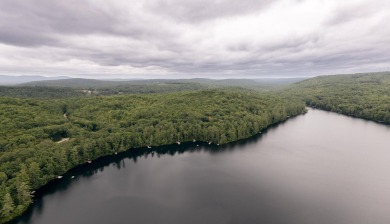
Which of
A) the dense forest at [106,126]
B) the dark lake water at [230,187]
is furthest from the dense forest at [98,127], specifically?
the dark lake water at [230,187]

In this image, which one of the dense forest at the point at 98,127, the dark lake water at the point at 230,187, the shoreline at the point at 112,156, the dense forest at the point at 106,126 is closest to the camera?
the dark lake water at the point at 230,187

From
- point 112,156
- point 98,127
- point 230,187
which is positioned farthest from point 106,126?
point 230,187

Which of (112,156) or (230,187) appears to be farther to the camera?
(112,156)

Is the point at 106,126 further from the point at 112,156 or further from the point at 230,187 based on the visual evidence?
the point at 230,187

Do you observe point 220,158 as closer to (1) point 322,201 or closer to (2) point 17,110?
(1) point 322,201

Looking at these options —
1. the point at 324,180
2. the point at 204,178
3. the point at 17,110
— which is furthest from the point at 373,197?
the point at 17,110

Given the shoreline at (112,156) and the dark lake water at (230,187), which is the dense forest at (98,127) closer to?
the shoreline at (112,156)
